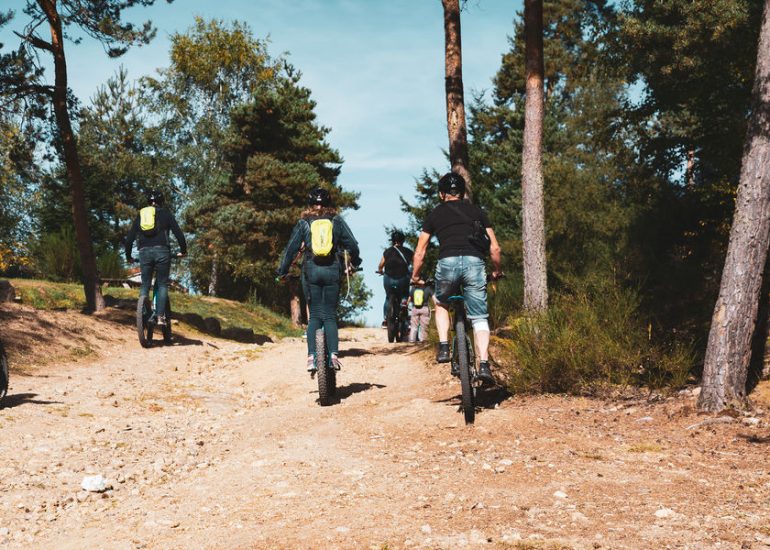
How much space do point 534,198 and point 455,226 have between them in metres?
3.64

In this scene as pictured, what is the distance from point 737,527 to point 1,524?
4476 millimetres

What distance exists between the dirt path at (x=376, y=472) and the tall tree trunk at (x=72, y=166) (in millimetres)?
6573

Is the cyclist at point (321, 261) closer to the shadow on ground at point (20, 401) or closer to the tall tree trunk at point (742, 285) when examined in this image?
the shadow on ground at point (20, 401)

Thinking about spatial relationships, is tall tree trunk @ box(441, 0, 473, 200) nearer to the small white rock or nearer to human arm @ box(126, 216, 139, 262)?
human arm @ box(126, 216, 139, 262)

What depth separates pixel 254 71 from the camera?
159ft

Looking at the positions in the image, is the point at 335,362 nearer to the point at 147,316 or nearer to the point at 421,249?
the point at 421,249

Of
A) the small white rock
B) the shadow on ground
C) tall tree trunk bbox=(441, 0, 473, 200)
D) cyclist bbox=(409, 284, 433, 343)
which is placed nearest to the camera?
the small white rock

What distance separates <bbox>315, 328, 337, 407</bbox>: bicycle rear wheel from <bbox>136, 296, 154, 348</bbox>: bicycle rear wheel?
5147mm

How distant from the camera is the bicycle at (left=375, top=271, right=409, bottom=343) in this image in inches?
547

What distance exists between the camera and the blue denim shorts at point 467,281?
22.5ft

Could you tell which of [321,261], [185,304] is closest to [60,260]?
[185,304]

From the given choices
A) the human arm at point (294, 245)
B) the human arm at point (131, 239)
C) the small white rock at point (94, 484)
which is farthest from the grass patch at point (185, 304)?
the small white rock at point (94, 484)

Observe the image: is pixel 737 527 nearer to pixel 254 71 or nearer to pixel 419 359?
pixel 419 359

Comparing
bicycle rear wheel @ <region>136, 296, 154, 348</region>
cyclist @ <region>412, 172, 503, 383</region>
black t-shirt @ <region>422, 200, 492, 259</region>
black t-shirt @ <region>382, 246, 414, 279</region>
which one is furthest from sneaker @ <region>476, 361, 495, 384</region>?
bicycle rear wheel @ <region>136, 296, 154, 348</region>
